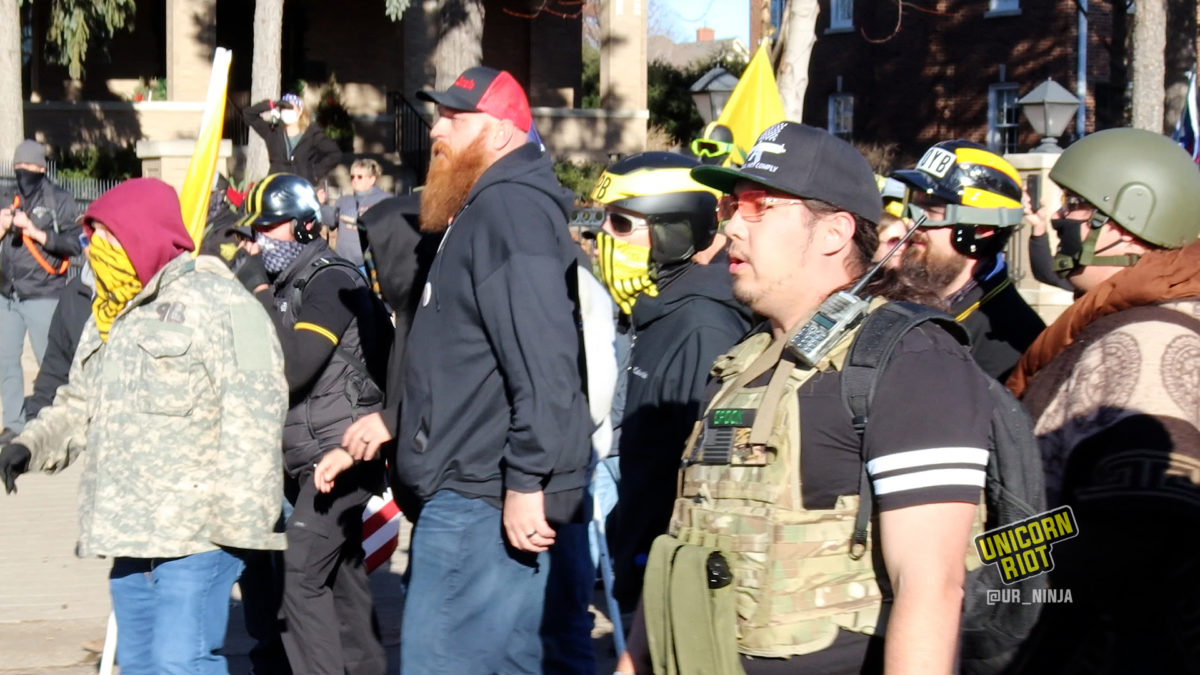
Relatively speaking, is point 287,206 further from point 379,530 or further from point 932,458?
point 932,458

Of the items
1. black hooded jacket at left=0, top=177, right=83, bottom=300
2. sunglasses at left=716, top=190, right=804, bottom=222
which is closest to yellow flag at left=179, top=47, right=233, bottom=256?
sunglasses at left=716, top=190, right=804, bottom=222

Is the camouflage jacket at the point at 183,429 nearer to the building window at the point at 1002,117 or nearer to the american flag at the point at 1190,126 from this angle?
the american flag at the point at 1190,126

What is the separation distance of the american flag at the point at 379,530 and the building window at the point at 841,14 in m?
30.6

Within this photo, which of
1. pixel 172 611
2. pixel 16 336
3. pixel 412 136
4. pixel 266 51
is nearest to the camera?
pixel 172 611

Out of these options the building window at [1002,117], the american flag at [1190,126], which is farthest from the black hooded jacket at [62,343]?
the building window at [1002,117]

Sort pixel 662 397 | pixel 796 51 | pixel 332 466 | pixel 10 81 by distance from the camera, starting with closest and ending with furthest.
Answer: pixel 662 397 < pixel 332 466 < pixel 796 51 < pixel 10 81

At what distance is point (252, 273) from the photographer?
6719 millimetres

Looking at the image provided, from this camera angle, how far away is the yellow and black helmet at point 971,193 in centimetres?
431

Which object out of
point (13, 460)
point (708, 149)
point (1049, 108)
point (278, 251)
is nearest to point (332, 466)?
point (13, 460)

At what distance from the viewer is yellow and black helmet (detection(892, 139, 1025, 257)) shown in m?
4.31

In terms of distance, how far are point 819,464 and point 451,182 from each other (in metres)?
2.17

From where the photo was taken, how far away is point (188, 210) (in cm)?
616

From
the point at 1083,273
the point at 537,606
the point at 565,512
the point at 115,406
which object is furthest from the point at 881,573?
the point at 115,406

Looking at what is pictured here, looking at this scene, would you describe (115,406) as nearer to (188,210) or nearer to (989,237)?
(188,210)
